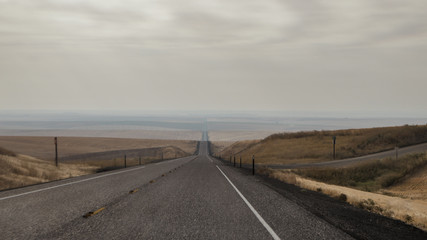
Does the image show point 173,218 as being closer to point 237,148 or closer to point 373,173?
point 373,173

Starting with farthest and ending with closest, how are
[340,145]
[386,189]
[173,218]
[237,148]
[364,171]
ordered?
[237,148]
[340,145]
[364,171]
[386,189]
[173,218]

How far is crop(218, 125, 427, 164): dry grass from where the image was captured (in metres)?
60.4

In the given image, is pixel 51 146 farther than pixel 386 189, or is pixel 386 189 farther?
pixel 51 146

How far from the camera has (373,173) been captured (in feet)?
113

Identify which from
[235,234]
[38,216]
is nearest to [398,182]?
[235,234]

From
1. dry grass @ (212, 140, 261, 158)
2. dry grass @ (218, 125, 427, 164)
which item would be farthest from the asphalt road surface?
dry grass @ (212, 140, 261, 158)

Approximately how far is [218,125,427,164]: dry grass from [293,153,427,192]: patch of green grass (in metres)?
19.7

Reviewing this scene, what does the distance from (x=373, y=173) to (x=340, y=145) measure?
3309 cm

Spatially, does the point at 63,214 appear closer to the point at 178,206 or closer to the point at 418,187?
the point at 178,206

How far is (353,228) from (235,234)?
2.99m

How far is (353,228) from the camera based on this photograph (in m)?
7.73

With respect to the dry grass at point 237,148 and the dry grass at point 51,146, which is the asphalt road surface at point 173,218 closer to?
the dry grass at point 51,146

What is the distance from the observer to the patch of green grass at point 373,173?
101 ft

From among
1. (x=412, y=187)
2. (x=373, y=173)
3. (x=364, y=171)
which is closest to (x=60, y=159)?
(x=364, y=171)
